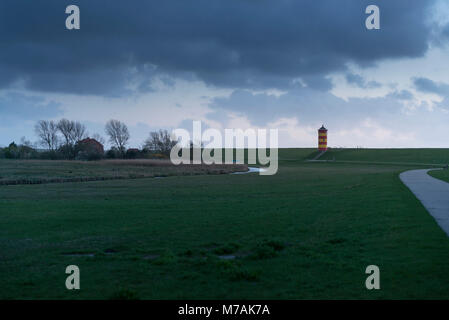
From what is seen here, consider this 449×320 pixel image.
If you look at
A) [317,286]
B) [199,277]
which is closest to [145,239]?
[199,277]

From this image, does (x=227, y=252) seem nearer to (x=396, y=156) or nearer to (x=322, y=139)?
(x=396, y=156)

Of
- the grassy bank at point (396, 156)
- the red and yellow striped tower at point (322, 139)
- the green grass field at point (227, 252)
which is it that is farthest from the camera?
the red and yellow striped tower at point (322, 139)

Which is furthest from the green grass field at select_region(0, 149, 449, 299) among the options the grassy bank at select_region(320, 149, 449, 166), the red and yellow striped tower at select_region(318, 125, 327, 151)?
the red and yellow striped tower at select_region(318, 125, 327, 151)

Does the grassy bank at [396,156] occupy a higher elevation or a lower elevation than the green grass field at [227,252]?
higher

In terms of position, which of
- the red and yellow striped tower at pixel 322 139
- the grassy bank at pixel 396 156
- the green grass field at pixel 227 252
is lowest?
the green grass field at pixel 227 252

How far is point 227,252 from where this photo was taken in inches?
348

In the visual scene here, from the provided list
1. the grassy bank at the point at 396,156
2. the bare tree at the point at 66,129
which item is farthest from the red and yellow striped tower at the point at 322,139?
the bare tree at the point at 66,129

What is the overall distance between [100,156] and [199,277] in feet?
259

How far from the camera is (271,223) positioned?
40.7 feet

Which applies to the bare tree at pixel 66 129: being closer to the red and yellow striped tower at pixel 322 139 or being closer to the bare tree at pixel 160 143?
the bare tree at pixel 160 143

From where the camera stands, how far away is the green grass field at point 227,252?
20.9 feet

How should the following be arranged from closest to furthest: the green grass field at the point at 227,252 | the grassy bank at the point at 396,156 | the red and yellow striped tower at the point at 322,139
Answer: the green grass field at the point at 227,252
the grassy bank at the point at 396,156
the red and yellow striped tower at the point at 322,139
